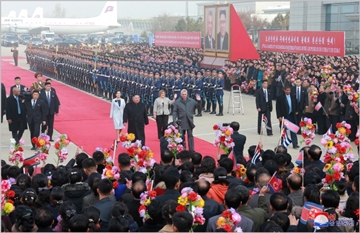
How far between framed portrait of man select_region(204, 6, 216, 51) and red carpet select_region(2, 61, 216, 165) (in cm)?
577

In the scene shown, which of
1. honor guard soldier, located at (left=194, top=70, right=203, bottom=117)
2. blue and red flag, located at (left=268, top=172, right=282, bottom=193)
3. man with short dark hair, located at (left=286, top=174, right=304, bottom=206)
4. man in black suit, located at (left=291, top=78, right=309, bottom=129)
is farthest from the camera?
honor guard soldier, located at (left=194, top=70, right=203, bottom=117)

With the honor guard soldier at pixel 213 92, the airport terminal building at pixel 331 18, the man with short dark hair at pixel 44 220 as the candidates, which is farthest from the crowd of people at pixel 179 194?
the airport terminal building at pixel 331 18

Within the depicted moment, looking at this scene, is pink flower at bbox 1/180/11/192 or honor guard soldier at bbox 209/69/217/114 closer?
pink flower at bbox 1/180/11/192

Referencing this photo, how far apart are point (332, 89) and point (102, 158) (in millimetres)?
8138

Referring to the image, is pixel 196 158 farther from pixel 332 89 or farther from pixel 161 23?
pixel 161 23

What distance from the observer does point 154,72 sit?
785 inches

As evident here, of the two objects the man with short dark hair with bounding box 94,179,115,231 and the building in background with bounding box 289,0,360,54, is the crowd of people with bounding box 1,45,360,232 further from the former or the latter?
A: the building in background with bounding box 289,0,360,54

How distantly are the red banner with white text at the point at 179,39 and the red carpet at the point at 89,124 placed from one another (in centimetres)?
1042

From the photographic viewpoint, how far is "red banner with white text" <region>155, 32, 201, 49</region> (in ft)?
117

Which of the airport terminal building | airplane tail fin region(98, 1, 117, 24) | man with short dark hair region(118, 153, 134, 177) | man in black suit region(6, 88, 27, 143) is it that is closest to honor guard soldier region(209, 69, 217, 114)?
man in black suit region(6, 88, 27, 143)

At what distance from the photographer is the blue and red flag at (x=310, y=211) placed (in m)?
5.88

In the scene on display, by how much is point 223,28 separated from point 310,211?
68.5ft

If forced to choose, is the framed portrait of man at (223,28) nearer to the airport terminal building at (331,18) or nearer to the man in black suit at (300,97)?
the man in black suit at (300,97)

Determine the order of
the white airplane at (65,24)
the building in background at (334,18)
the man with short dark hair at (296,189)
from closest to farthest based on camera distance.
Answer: the man with short dark hair at (296,189), the building in background at (334,18), the white airplane at (65,24)
